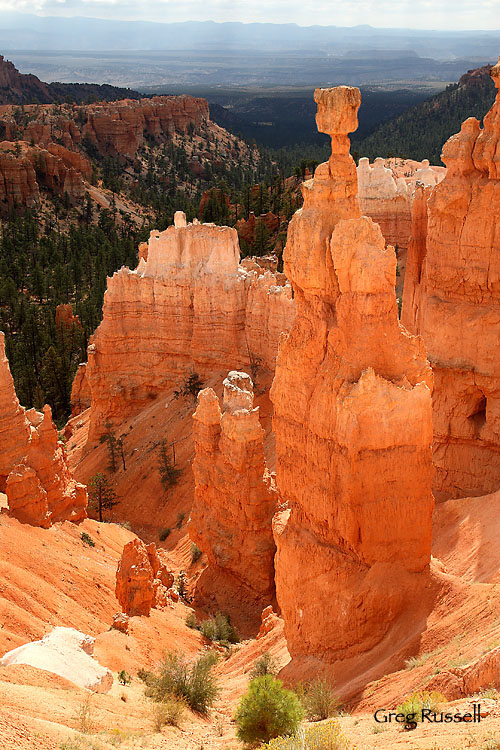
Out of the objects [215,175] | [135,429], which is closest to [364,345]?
[135,429]

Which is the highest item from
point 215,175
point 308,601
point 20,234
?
point 215,175

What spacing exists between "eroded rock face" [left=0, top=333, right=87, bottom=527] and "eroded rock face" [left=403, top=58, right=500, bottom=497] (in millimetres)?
8375

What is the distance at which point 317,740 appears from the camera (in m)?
7.10

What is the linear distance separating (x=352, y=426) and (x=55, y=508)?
9534mm

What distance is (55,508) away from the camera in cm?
1723

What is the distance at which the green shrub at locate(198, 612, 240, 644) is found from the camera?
14805 millimetres

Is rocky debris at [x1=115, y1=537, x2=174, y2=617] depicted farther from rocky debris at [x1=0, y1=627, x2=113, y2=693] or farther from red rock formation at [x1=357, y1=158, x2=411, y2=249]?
red rock formation at [x1=357, y1=158, x2=411, y2=249]

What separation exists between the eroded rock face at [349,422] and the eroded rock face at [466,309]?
574 centimetres

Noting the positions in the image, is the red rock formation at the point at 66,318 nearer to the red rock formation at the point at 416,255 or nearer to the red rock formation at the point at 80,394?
the red rock formation at the point at 80,394

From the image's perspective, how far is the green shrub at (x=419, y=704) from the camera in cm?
743

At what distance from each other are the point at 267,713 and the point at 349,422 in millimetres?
3649

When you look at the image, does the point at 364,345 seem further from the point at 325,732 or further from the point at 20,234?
the point at 20,234

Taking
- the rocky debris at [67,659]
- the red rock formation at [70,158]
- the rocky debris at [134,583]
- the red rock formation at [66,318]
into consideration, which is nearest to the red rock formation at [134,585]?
the rocky debris at [134,583]


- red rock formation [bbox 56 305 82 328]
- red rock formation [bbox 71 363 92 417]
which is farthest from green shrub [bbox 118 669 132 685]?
red rock formation [bbox 56 305 82 328]
